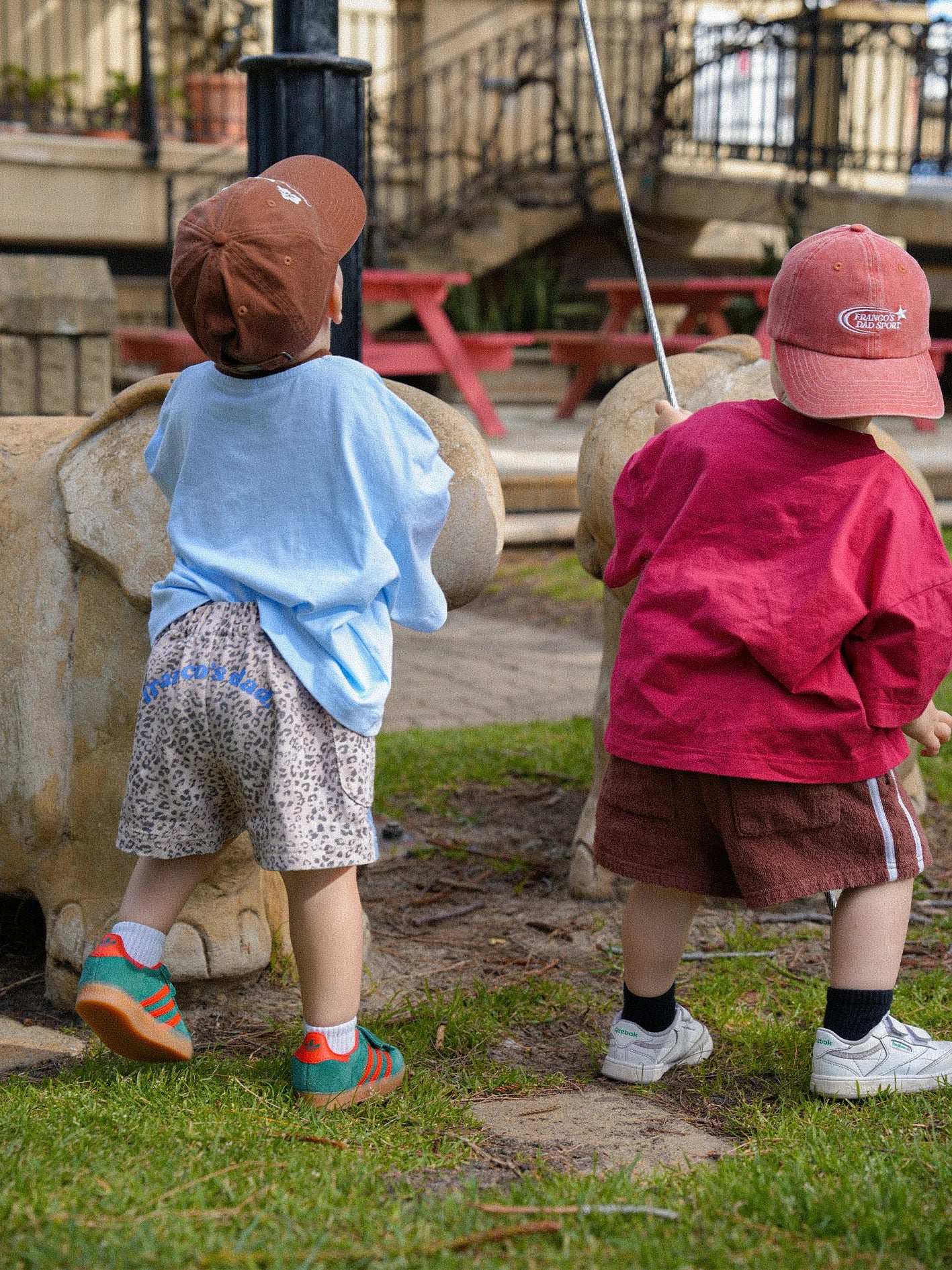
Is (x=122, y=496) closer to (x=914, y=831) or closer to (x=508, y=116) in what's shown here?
(x=914, y=831)

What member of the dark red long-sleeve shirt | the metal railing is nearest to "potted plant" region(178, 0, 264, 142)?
the metal railing

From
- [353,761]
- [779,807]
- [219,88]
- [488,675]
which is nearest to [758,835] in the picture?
[779,807]

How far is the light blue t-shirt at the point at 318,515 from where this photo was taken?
7.30 feet

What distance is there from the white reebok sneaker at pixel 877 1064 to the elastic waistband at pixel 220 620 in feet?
3.74

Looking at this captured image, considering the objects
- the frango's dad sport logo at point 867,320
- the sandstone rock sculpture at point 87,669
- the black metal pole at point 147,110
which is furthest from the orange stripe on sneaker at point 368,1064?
the black metal pole at point 147,110

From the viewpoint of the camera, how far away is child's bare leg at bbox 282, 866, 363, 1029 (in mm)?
2275

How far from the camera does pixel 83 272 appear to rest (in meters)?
6.64

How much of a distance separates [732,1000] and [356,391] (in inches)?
54.6

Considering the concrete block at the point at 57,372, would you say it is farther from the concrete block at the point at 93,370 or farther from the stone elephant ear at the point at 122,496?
the stone elephant ear at the point at 122,496

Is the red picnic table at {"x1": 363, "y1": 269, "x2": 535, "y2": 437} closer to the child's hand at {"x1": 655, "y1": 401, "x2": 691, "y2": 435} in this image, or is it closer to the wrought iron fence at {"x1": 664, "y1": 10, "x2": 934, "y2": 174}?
the wrought iron fence at {"x1": 664, "y1": 10, "x2": 934, "y2": 174}

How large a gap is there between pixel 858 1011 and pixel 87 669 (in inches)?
56.8

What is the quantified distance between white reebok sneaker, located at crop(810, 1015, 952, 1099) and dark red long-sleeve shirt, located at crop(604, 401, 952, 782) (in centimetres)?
43

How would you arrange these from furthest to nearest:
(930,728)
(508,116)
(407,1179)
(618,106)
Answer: (618,106)
(508,116)
(930,728)
(407,1179)

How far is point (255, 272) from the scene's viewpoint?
2.13 m
